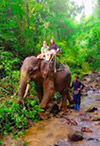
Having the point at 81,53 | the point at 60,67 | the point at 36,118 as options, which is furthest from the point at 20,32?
the point at 81,53

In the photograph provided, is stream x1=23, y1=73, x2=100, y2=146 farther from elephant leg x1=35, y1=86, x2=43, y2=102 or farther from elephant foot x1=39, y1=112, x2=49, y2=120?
elephant leg x1=35, y1=86, x2=43, y2=102

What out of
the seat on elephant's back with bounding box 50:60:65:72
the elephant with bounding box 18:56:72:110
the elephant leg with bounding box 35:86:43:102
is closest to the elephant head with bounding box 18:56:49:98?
the elephant with bounding box 18:56:72:110

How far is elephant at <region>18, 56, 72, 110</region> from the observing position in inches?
221

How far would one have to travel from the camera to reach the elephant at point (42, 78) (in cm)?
561

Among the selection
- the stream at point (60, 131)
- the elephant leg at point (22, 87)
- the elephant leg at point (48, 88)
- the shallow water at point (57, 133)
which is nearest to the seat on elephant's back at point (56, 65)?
the elephant leg at point (48, 88)

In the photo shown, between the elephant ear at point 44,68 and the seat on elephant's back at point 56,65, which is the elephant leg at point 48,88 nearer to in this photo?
the elephant ear at point 44,68

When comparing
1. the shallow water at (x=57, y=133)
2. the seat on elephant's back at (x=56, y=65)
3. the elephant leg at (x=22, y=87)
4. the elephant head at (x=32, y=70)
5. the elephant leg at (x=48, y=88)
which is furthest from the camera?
the seat on elephant's back at (x=56, y=65)

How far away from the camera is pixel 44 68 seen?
6.23 metres

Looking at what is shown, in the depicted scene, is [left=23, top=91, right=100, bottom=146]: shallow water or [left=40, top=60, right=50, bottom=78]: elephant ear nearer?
[left=23, top=91, right=100, bottom=146]: shallow water

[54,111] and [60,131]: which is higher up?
[54,111]

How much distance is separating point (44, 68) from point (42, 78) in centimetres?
39

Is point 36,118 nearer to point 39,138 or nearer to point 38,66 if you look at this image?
point 39,138

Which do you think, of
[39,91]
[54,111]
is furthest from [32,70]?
[54,111]

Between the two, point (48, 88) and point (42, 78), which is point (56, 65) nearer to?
point (42, 78)
